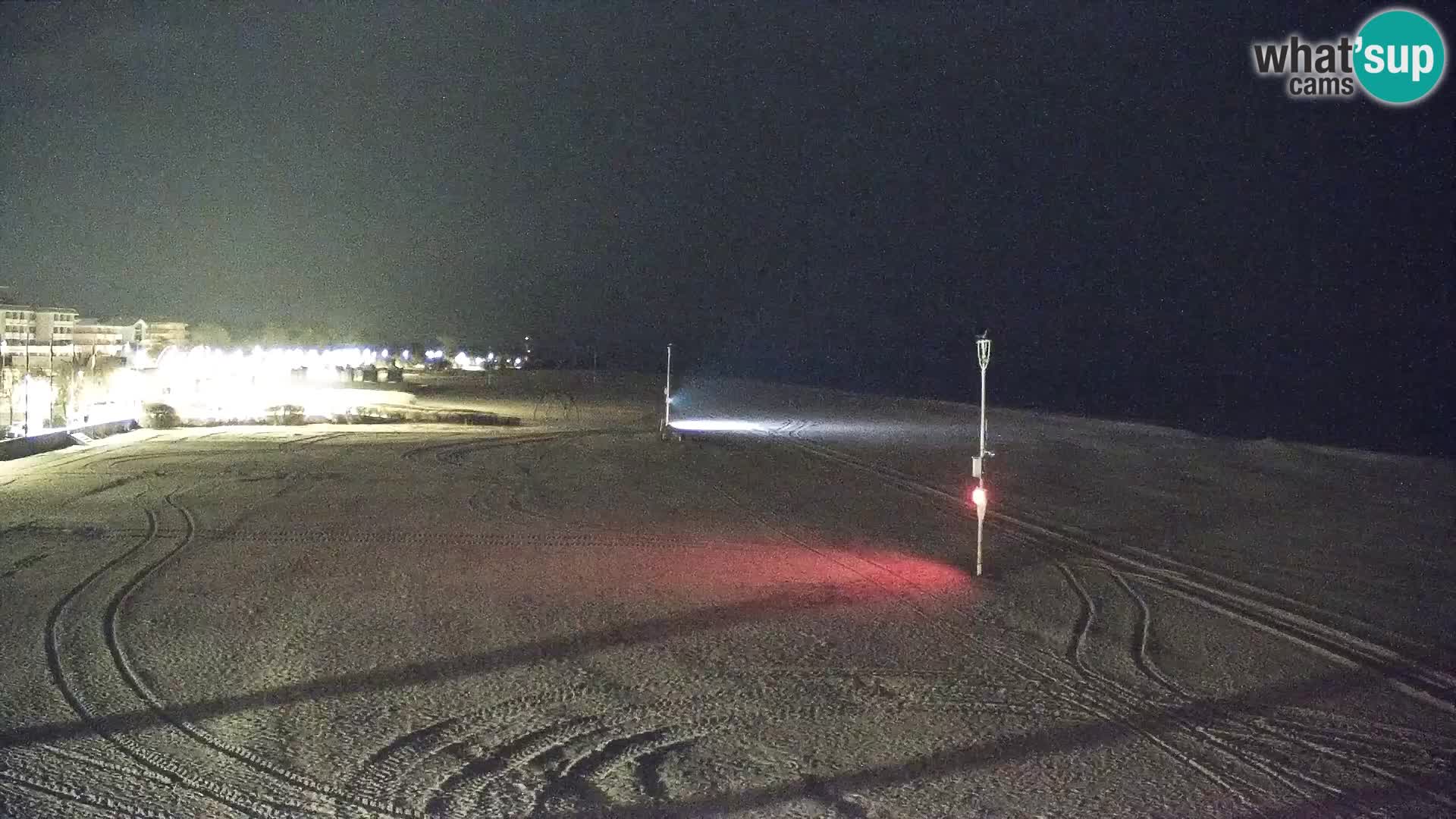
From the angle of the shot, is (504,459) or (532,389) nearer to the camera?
(504,459)

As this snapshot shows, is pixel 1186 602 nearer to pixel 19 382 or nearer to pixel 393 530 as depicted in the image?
pixel 393 530

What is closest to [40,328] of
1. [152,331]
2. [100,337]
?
[100,337]

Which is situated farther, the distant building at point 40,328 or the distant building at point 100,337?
the distant building at point 100,337

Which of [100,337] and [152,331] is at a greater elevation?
[152,331]

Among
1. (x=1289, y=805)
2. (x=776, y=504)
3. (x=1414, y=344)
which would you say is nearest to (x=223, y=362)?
(x=776, y=504)

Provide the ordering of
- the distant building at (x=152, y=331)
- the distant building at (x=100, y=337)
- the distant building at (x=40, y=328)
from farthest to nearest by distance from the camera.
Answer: the distant building at (x=152, y=331)
the distant building at (x=100, y=337)
the distant building at (x=40, y=328)

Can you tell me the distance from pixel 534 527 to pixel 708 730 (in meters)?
9.53

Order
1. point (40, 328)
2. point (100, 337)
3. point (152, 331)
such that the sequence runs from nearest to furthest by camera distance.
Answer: point (40, 328), point (100, 337), point (152, 331)

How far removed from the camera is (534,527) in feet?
54.3

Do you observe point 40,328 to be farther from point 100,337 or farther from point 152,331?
point 152,331

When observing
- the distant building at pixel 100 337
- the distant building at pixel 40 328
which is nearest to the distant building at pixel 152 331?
the distant building at pixel 100 337

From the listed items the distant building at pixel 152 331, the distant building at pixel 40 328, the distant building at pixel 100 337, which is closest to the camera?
the distant building at pixel 40 328

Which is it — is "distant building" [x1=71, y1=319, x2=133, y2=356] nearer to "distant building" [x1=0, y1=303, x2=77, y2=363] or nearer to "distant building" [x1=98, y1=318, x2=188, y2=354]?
"distant building" [x1=98, y1=318, x2=188, y2=354]

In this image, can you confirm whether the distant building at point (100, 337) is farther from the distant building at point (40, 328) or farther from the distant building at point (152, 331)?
the distant building at point (40, 328)
